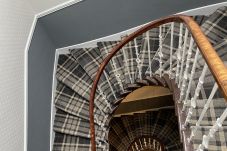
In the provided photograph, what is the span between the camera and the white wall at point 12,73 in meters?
3.08

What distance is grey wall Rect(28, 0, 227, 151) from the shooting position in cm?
393

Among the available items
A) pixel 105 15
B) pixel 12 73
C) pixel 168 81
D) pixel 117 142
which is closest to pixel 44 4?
pixel 105 15

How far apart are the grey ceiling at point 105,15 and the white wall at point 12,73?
75 centimetres

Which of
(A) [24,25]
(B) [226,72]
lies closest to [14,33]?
(A) [24,25]

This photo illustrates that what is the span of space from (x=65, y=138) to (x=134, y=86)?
1.33 m

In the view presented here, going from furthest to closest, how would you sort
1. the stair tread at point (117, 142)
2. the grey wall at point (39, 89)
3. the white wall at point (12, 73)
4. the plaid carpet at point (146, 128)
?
the stair tread at point (117, 142)
the plaid carpet at point (146, 128)
the grey wall at point (39, 89)
the white wall at point (12, 73)

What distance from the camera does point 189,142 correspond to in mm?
2406

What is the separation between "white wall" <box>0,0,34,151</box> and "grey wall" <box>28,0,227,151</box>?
0.26 meters

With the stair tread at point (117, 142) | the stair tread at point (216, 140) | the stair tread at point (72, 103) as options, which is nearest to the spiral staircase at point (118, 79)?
the stair tread at point (72, 103)

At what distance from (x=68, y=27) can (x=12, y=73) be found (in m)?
Result: 1.42

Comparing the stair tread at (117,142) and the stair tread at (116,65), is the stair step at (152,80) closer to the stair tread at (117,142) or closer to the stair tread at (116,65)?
the stair tread at (116,65)

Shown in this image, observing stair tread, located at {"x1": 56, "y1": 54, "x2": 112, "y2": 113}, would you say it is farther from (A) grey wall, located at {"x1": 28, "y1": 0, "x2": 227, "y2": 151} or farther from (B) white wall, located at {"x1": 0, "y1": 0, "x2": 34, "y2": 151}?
(B) white wall, located at {"x1": 0, "y1": 0, "x2": 34, "y2": 151}

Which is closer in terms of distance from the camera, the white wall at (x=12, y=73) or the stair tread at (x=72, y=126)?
the white wall at (x=12, y=73)

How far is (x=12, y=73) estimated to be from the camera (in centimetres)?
330
